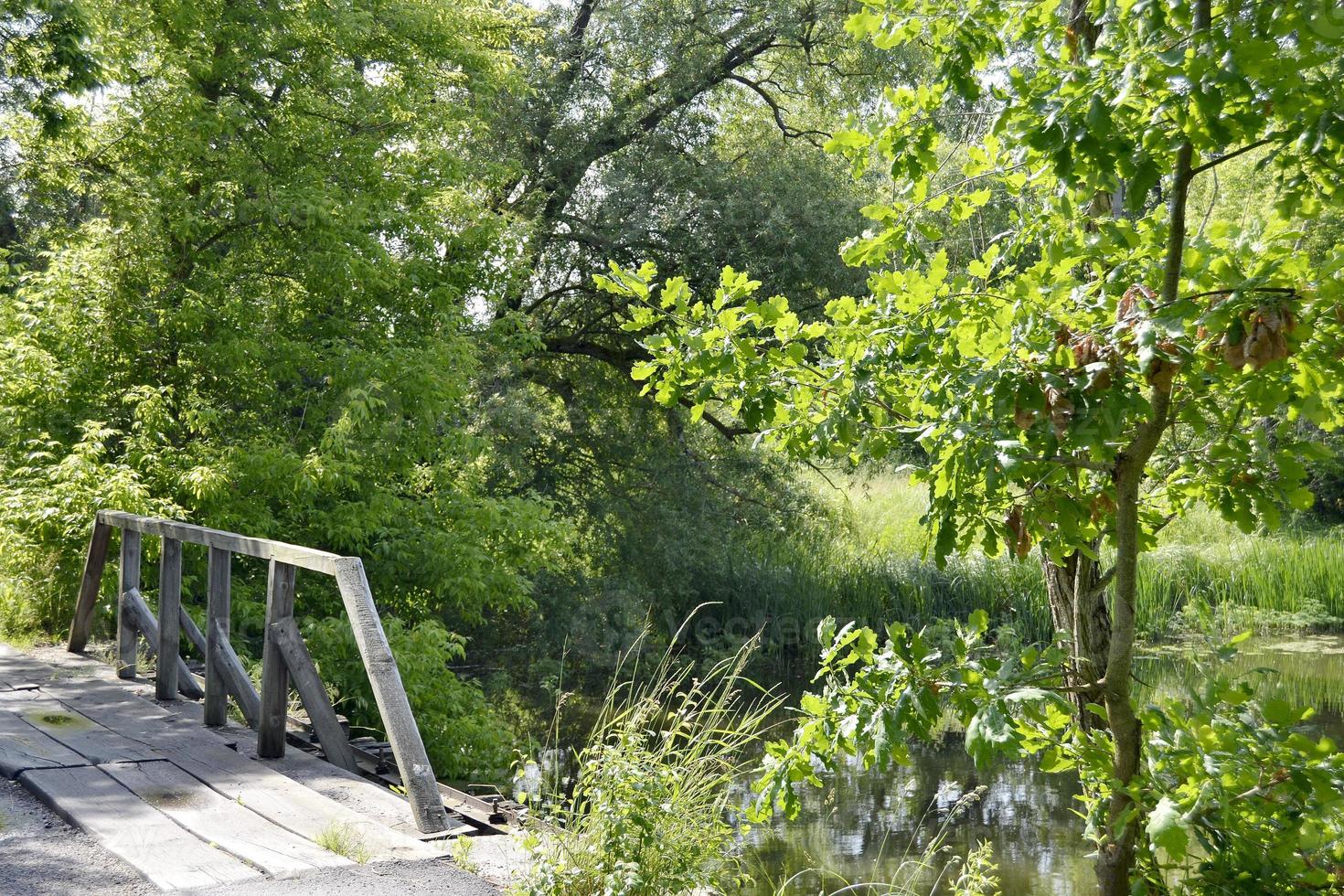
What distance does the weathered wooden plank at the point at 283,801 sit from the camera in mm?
4156

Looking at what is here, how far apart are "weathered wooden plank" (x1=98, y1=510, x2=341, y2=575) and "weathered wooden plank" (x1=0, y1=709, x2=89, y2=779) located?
3.69 ft

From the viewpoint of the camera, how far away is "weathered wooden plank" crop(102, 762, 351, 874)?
396 cm

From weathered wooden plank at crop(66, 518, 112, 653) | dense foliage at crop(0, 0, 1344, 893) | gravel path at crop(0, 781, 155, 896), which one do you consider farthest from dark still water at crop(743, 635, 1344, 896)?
weathered wooden plank at crop(66, 518, 112, 653)

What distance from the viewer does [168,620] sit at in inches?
261

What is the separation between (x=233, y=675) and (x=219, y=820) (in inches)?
59.7

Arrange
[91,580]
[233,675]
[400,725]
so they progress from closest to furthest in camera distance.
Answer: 1. [400,725]
2. [233,675]
3. [91,580]

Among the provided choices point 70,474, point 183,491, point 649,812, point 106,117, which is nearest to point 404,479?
point 183,491

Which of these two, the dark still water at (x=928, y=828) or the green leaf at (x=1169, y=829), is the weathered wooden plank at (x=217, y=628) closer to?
the dark still water at (x=928, y=828)

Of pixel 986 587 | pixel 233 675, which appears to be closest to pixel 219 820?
pixel 233 675

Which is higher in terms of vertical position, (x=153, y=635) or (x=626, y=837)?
(x=153, y=635)

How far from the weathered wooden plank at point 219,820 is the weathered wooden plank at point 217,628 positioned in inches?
30.1

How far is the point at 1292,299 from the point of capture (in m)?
2.32

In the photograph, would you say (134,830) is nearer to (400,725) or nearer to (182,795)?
(182,795)

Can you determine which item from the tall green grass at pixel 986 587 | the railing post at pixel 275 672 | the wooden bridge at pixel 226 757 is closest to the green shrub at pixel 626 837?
the wooden bridge at pixel 226 757
